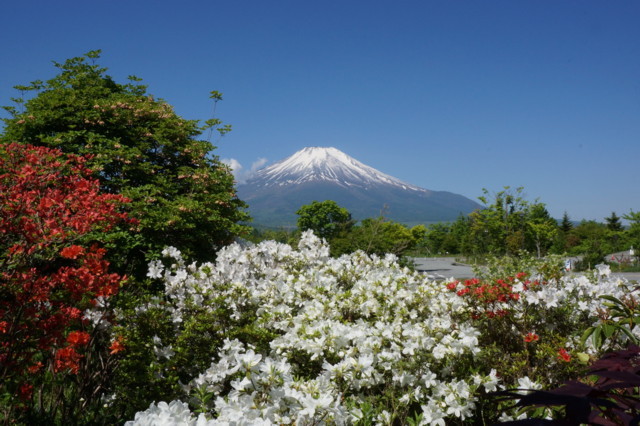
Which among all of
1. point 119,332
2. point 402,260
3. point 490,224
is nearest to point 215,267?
point 119,332

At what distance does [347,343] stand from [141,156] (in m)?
6.61

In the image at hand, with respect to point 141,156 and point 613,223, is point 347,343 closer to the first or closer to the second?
point 141,156

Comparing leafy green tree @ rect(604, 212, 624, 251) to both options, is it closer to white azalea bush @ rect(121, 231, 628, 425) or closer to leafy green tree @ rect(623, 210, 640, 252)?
leafy green tree @ rect(623, 210, 640, 252)

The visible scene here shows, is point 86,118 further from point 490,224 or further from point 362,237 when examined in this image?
point 490,224

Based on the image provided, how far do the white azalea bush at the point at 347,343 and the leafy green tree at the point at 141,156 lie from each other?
263 cm

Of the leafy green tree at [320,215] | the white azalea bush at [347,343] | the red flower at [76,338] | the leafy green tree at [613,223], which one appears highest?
the leafy green tree at [613,223]

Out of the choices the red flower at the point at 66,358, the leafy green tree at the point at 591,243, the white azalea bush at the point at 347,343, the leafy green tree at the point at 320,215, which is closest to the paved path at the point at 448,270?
the leafy green tree at the point at 591,243

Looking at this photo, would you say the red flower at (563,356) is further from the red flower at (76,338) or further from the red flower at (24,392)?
the red flower at (24,392)

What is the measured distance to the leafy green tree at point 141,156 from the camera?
654 cm

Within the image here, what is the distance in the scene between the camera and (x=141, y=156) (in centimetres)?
774

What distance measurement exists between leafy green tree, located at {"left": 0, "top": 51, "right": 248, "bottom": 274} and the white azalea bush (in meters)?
2.63

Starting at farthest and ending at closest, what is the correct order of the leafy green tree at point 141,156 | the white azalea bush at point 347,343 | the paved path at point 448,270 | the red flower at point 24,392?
the paved path at point 448,270
the leafy green tree at point 141,156
the red flower at point 24,392
the white azalea bush at point 347,343

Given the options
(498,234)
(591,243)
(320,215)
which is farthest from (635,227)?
(320,215)

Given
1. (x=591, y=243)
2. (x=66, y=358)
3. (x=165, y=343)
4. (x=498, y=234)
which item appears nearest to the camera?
(x=66, y=358)
